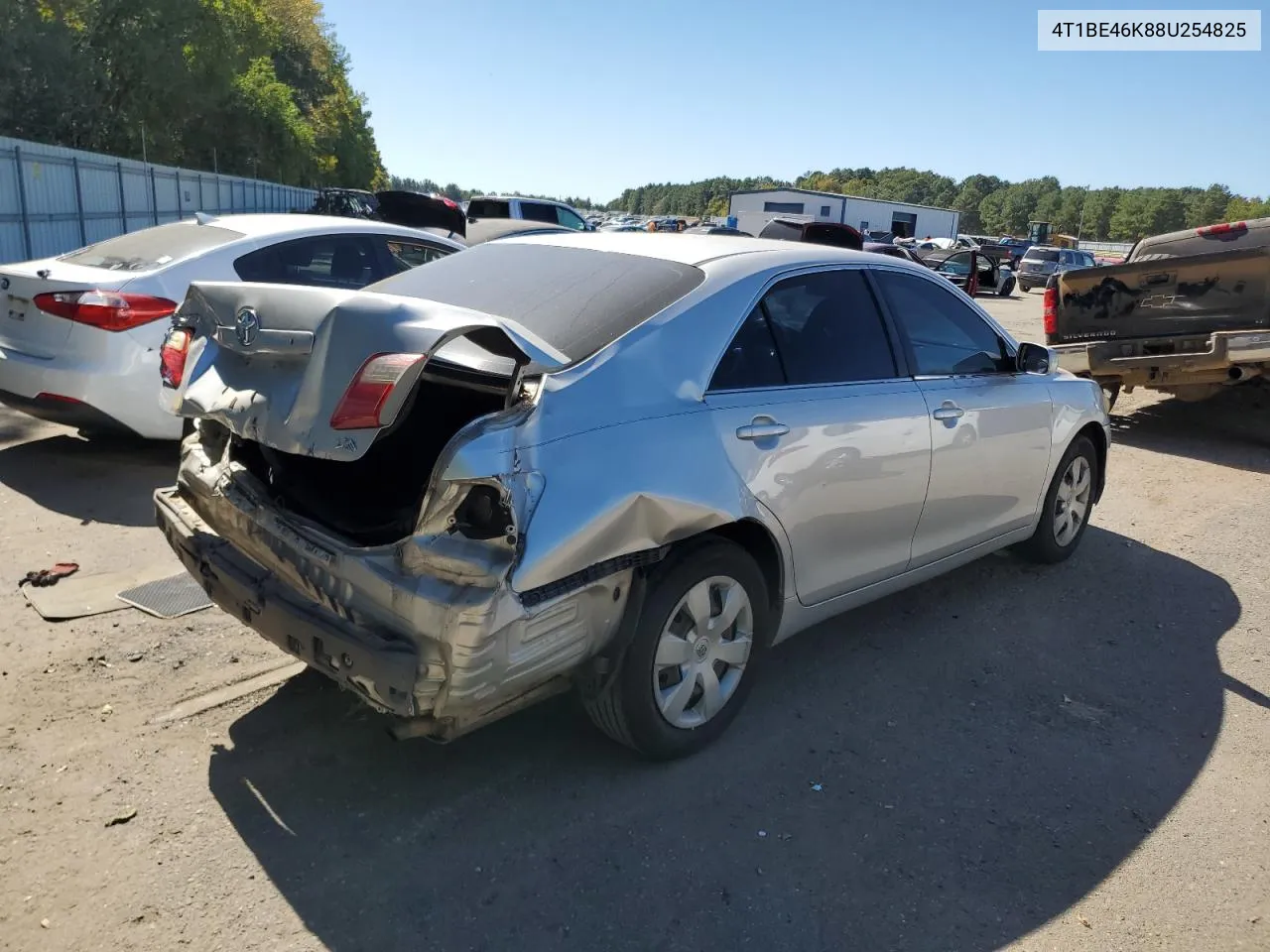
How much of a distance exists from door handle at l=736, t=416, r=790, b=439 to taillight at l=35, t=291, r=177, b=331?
4251 millimetres

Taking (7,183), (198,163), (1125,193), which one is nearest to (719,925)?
(7,183)

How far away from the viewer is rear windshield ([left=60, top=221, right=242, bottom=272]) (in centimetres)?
615

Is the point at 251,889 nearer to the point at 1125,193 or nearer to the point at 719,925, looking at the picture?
the point at 719,925

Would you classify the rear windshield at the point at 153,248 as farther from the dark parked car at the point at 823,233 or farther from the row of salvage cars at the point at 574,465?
Answer: the dark parked car at the point at 823,233

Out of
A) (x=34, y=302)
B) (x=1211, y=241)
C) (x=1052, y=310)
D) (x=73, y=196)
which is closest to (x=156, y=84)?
(x=73, y=196)

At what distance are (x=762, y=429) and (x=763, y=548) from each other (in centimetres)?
46

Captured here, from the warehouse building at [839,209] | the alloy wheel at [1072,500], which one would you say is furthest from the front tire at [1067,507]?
the warehouse building at [839,209]

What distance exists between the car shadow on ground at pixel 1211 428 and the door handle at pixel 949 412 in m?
5.50

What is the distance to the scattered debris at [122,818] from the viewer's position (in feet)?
9.62

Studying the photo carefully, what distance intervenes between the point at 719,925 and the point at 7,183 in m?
18.0

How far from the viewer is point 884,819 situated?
318 centimetres

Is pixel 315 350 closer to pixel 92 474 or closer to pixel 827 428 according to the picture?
pixel 827 428

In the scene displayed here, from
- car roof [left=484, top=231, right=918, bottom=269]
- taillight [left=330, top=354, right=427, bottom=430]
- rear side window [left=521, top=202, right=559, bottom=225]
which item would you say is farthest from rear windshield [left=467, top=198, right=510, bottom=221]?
taillight [left=330, top=354, right=427, bottom=430]

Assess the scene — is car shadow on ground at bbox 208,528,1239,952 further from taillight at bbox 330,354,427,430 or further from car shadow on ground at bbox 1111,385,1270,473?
car shadow on ground at bbox 1111,385,1270,473
